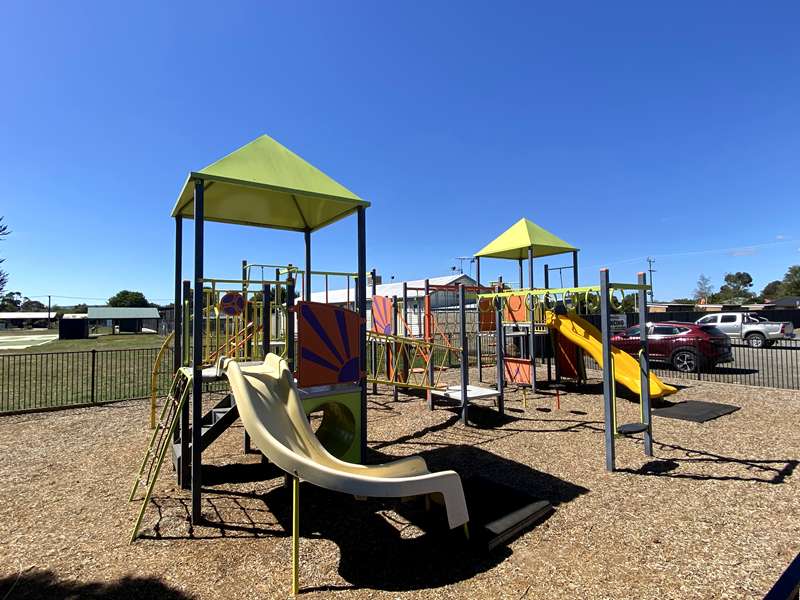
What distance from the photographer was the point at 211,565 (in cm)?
367

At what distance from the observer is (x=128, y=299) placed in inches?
4144

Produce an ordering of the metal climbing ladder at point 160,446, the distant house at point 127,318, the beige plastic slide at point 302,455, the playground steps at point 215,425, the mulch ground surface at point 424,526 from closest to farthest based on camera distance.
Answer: the beige plastic slide at point 302,455, the mulch ground surface at point 424,526, the metal climbing ladder at point 160,446, the playground steps at point 215,425, the distant house at point 127,318

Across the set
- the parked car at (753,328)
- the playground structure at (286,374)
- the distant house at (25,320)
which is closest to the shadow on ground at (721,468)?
the playground structure at (286,374)

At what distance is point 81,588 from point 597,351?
980 centimetres

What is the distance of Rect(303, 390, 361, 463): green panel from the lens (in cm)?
511

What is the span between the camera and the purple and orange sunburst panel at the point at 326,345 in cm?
493

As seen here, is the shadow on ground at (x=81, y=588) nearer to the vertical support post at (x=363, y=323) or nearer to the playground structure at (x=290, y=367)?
the playground structure at (x=290, y=367)

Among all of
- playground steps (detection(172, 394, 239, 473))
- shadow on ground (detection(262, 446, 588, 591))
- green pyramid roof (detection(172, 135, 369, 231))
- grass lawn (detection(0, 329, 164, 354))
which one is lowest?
shadow on ground (detection(262, 446, 588, 591))

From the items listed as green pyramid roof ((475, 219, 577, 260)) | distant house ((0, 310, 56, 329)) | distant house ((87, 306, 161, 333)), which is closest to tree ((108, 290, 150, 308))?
distant house ((0, 310, 56, 329))

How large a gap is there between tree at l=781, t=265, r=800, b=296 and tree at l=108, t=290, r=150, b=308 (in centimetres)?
13961

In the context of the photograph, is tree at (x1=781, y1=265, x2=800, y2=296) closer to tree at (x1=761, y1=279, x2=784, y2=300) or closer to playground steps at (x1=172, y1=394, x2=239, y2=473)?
tree at (x1=761, y1=279, x2=784, y2=300)

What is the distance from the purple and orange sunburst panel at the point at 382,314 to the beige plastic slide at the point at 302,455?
→ 5421mm

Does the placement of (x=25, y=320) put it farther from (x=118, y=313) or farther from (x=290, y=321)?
(x=290, y=321)

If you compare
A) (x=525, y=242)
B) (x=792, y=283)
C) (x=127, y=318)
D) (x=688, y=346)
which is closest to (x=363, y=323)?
(x=525, y=242)
